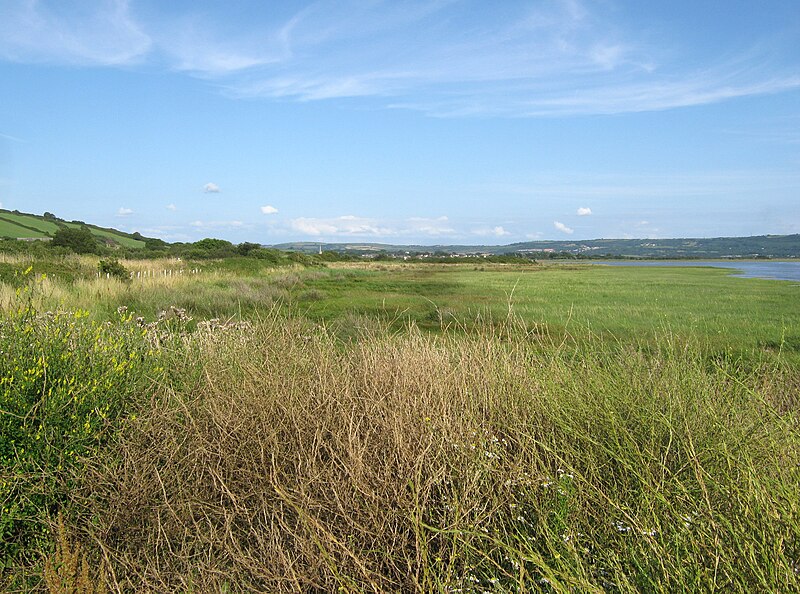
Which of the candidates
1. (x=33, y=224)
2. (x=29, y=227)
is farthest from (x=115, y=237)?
(x=29, y=227)

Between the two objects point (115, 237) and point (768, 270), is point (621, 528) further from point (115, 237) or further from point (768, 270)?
point (115, 237)

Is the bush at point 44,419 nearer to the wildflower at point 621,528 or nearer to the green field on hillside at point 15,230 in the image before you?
the wildflower at point 621,528

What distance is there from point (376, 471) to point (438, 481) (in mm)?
428

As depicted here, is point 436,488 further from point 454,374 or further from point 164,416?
point 164,416

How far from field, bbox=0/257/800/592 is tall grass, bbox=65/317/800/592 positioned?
23 millimetres

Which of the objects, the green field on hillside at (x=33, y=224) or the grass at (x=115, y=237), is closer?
the green field on hillside at (x=33, y=224)

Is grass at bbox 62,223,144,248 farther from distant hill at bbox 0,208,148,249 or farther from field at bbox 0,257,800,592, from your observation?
field at bbox 0,257,800,592

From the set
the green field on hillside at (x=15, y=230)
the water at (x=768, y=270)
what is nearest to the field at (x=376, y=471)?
the water at (x=768, y=270)

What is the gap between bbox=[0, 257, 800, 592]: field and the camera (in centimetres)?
271

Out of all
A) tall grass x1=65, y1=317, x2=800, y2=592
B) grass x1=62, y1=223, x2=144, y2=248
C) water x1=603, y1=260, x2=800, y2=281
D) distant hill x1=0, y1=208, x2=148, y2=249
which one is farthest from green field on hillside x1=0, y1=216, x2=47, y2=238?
water x1=603, y1=260, x2=800, y2=281

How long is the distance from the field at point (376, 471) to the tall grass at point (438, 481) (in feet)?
0.08

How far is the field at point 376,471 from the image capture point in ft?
8.91

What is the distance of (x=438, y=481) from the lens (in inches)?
125

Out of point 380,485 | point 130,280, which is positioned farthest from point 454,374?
point 130,280
